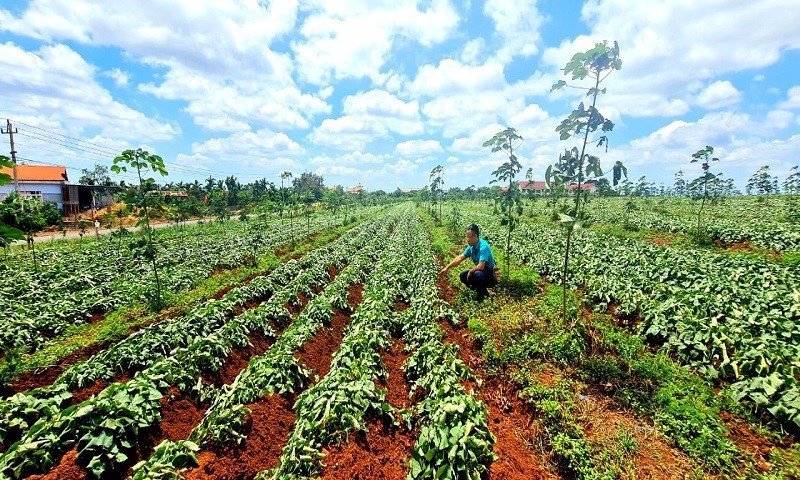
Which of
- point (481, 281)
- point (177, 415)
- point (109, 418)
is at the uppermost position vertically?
point (481, 281)

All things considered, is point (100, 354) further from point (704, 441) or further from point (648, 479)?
point (704, 441)

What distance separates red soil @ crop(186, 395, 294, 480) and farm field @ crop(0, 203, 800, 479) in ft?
0.06

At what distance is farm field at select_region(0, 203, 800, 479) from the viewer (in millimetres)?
3715

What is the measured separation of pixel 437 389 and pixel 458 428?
3.57ft

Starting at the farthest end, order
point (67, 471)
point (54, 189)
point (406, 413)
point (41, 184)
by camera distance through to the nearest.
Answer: point (54, 189)
point (41, 184)
point (406, 413)
point (67, 471)

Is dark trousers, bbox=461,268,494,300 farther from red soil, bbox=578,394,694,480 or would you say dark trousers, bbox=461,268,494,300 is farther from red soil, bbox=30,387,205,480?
red soil, bbox=30,387,205,480

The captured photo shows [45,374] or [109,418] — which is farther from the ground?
[109,418]

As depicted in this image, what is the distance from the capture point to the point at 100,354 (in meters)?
5.93

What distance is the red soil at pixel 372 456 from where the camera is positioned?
3.63 metres

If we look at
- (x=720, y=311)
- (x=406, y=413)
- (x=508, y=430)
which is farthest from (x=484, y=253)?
(x=406, y=413)

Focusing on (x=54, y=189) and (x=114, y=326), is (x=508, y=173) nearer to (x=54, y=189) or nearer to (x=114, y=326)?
(x=114, y=326)

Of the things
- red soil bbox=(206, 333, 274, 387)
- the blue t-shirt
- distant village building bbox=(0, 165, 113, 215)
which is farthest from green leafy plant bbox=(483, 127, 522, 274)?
distant village building bbox=(0, 165, 113, 215)

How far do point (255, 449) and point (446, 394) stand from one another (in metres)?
2.38

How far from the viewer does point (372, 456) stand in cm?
393
